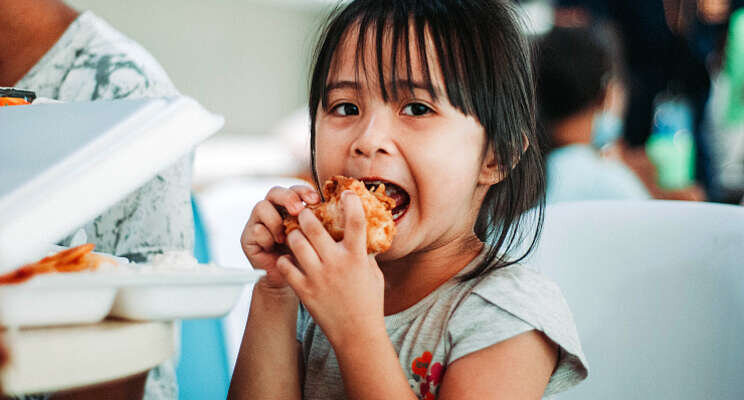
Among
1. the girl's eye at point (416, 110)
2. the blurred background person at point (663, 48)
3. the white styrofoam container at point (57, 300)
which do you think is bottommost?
the white styrofoam container at point (57, 300)

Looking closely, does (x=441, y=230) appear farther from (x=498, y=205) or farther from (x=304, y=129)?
(x=304, y=129)

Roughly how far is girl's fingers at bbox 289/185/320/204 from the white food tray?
39 cm

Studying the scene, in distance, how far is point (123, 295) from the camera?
1.48 feet

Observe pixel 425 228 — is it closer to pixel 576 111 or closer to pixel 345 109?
pixel 345 109

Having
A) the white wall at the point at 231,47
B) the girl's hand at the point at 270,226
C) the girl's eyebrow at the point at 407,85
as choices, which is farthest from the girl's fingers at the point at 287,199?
the white wall at the point at 231,47

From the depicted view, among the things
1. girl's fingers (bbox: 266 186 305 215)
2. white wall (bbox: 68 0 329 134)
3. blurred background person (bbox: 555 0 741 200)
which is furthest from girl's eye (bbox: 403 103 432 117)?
white wall (bbox: 68 0 329 134)

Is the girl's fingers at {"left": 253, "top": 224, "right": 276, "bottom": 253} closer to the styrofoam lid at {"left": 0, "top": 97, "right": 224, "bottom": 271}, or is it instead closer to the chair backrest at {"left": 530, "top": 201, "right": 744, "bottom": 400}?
the styrofoam lid at {"left": 0, "top": 97, "right": 224, "bottom": 271}

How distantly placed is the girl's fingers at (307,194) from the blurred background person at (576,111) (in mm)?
1461

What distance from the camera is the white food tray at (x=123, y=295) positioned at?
1.33ft

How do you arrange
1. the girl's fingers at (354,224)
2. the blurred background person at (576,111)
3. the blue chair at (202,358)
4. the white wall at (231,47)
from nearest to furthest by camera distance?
the girl's fingers at (354,224)
the blue chair at (202,358)
the blurred background person at (576,111)
the white wall at (231,47)

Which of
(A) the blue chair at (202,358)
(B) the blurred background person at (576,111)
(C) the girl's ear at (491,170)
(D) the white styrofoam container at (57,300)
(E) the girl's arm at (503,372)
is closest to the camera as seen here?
(D) the white styrofoam container at (57,300)

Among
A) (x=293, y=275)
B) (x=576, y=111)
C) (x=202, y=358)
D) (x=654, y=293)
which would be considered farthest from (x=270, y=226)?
(x=576, y=111)

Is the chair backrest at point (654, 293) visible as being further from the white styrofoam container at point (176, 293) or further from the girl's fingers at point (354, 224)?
the white styrofoam container at point (176, 293)

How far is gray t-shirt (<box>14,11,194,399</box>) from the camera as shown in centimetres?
99
